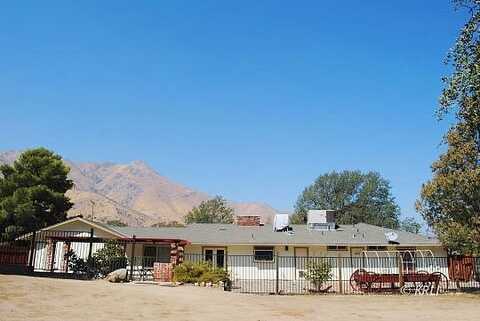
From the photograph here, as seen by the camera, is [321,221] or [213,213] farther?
[213,213]

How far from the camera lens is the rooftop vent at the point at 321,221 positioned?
4212 centimetres

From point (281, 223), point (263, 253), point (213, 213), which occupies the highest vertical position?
point (213, 213)

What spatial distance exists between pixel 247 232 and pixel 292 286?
1022cm

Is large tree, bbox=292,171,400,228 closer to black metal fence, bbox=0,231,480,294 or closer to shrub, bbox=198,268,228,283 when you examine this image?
black metal fence, bbox=0,231,480,294

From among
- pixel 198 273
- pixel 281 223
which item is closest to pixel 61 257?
pixel 198 273

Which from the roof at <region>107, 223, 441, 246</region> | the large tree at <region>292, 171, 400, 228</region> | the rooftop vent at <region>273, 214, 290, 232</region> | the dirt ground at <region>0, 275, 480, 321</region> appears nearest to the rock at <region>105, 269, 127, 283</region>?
the dirt ground at <region>0, 275, 480, 321</region>

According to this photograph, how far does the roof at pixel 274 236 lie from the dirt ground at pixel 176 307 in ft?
51.8

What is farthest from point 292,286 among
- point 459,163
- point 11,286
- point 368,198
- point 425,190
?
point 368,198

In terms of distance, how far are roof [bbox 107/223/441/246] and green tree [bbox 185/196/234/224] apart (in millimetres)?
33502

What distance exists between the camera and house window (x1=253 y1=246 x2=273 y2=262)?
123 feet

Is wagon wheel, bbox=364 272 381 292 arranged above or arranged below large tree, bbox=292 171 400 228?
below

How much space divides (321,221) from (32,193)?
25.6m

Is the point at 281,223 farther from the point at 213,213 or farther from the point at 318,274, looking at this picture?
the point at 213,213

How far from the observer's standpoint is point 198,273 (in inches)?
1070
